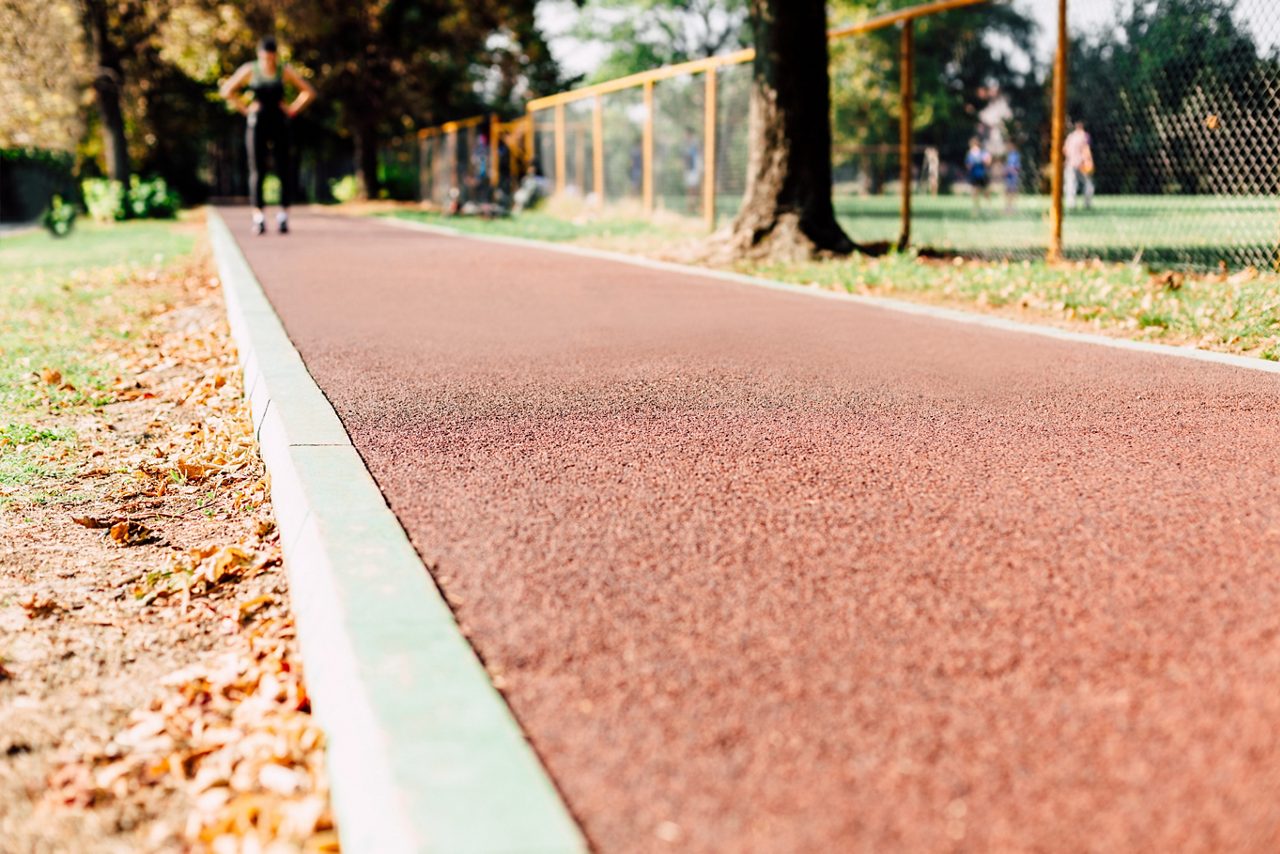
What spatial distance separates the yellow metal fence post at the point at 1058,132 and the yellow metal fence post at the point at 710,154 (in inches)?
273

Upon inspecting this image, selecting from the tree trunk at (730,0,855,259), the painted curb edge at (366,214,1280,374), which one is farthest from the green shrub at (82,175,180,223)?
the tree trunk at (730,0,855,259)

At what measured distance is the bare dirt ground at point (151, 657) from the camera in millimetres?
2303

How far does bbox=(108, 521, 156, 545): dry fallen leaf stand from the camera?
4043 mm

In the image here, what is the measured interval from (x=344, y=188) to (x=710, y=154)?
39.2 m

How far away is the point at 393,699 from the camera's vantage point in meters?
2.26

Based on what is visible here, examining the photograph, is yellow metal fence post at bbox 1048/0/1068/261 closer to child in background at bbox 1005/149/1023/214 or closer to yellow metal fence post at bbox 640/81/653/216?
child in background at bbox 1005/149/1023/214

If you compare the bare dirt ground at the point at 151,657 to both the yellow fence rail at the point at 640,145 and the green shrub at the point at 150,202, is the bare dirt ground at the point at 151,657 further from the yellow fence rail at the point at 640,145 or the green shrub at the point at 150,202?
the green shrub at the point at 150,202

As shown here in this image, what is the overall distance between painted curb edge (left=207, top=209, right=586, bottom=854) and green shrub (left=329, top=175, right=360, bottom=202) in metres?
49.5

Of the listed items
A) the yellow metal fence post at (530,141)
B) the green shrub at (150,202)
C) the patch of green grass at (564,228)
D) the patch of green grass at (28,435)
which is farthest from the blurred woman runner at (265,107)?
the green shrub at (150,202)

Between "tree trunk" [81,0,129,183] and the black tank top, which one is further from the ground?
"tree trunk" [81,0,129,183]

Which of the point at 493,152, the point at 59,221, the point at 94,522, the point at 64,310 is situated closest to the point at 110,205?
the point at 59,221

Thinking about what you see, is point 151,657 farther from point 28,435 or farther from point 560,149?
point 560,149

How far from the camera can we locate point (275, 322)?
7.42m

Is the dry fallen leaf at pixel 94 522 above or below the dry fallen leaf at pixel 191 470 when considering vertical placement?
below
